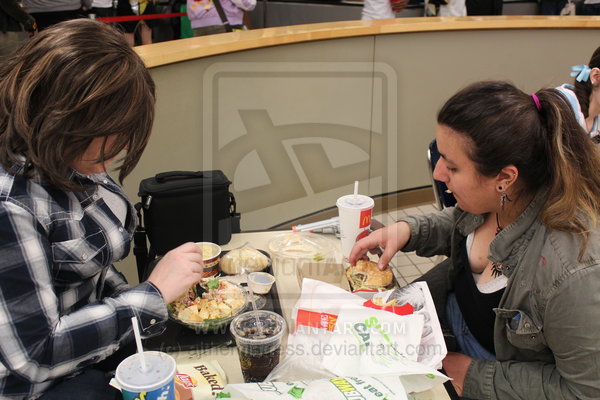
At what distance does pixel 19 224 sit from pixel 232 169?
2148mm

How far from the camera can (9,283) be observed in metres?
0.90

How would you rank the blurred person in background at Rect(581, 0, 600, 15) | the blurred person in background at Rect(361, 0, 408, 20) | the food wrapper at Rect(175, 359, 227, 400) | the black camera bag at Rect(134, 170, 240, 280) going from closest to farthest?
the food wrapper at Rect(175, 359, 227, 400), the black camera bag at Rect(134, 170, 240, 280), the blurred person in background at Rect(361, 0, 408, 20), the blurred person in background at Rect(581, 0, 600, 15)

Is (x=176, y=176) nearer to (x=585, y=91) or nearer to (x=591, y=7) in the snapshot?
(x=585, y=91)

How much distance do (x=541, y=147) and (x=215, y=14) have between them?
3.00m

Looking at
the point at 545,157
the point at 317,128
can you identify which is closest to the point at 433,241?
the point at 545,157

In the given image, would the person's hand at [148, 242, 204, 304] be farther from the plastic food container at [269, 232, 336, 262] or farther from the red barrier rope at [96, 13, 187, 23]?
the red barrier rope at [96, 13, 187, 23]

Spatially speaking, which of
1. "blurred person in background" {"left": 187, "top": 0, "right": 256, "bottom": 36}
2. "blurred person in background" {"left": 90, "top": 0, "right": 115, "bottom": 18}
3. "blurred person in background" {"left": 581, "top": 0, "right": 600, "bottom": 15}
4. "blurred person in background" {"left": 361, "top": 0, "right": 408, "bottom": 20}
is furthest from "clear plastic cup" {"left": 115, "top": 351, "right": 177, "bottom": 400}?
"blurred person in background" {"left": 581, "top": 0, "right": 600, "bottom": 15}

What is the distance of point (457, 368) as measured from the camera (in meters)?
1.34

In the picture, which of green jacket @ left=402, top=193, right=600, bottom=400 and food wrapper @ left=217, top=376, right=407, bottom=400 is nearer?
food wrapper @ left=217, top=376, right=407, bottom=400

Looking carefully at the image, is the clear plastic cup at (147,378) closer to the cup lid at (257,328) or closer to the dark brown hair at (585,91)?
the cup lid at (257,328)

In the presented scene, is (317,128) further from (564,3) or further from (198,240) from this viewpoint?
(564,3)

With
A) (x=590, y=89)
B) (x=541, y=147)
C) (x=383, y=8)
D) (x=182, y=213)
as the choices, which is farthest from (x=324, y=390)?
(x=383, y=8)

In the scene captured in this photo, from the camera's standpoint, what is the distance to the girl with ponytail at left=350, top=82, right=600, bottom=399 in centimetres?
114

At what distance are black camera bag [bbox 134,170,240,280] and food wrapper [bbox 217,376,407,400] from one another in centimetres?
79
